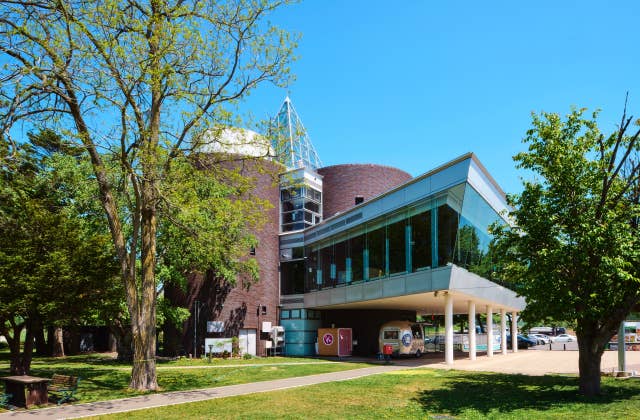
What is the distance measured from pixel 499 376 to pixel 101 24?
1745cm

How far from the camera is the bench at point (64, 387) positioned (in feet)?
46.3

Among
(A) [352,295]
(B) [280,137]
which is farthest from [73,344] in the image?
(B) [280,137]

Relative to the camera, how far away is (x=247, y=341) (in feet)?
116

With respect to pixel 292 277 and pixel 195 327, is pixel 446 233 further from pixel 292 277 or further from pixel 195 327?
pixel 195 327

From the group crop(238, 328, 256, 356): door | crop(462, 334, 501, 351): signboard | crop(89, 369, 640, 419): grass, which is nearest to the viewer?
crop(89, 369, 640, 419): grass

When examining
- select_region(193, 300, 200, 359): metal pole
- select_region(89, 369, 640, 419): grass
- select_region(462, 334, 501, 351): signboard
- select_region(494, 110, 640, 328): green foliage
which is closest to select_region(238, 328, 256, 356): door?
select_region(193, 300, 200, 359): metal pole

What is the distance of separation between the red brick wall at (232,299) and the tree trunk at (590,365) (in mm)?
21134

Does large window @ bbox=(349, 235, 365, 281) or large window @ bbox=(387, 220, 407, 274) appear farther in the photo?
large window @ bbox=(349, 235, 365, 281)

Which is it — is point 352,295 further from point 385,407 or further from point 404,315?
point 385,407

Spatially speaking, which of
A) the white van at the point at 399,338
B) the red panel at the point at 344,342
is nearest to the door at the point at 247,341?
the red panel at the point at 344,342

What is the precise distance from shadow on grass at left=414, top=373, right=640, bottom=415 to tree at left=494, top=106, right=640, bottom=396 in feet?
2.80

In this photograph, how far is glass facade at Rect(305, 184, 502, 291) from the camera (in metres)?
24.9

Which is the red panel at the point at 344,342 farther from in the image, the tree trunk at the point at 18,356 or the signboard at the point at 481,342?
the tree trunk at the point at 18,356

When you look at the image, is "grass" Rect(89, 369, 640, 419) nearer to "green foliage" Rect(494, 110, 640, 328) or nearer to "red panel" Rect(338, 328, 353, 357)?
"green foliage" Rect(494, 110, 640, 328)
